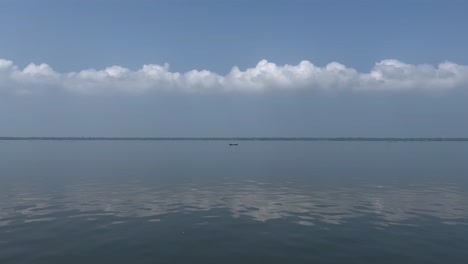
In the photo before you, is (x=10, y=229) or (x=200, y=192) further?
(x=200, y=192)

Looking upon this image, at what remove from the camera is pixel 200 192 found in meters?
50.1

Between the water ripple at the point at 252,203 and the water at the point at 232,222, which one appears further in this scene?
the water ripple at the point at 252,203

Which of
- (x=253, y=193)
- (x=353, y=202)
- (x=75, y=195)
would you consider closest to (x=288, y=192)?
(x=253, y=193)

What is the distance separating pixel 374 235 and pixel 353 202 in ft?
47.5

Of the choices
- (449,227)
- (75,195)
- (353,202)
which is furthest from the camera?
(75,195)

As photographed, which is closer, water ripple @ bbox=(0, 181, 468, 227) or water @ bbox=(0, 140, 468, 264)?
water @ bbox=(0, 140, 468, 264)

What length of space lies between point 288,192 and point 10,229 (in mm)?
34547

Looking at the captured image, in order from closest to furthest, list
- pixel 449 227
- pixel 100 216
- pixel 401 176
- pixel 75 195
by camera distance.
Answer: pixel 449 227, pixel 100 216, pixel 75 195, pixel 401 176

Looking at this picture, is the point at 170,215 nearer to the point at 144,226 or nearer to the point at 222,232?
the point at 144,226

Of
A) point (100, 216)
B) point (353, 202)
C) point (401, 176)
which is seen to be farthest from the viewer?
point (401, 176)

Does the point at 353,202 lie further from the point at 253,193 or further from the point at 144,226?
the point at 144,226

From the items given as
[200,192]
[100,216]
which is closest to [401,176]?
[200,192]

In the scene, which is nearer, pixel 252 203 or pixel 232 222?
pixel 232 222

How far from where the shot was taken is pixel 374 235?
1126 inches
